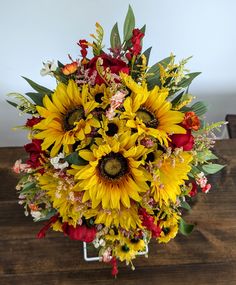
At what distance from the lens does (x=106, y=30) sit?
0.93 metres

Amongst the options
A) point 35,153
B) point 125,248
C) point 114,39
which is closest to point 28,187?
point 35,153

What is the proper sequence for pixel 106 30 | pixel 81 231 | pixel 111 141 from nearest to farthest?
pixel 111 141 < pixel 81 231 < pixel 106 30

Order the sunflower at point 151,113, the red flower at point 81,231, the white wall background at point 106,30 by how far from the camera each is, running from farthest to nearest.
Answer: the white wall background at point 106,30
the red flower at point 81,231
the sunflower at point 151,113

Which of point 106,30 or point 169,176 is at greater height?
point 106,30

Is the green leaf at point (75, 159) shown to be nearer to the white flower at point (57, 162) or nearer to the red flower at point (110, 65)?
the white flower at point (57, 162)

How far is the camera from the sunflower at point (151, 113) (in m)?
0.58

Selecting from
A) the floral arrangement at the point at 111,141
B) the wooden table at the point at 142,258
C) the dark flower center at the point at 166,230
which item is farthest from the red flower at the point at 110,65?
the wooden table at the point at 142,258

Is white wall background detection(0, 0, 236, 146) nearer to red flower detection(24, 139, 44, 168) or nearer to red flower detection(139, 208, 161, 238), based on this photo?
red flower detection(24, 139, 44, 168)

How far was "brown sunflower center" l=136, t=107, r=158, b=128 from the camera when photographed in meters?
0.63

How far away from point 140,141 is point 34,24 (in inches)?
18.0

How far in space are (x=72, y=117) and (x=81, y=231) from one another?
21cm

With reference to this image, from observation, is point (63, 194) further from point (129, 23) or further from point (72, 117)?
point (129, 23)

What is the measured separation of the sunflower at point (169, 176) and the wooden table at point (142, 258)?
0.35 m

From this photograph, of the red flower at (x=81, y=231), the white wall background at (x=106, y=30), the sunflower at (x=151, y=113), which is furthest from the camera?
the white wall background at (x=106, y=30)
